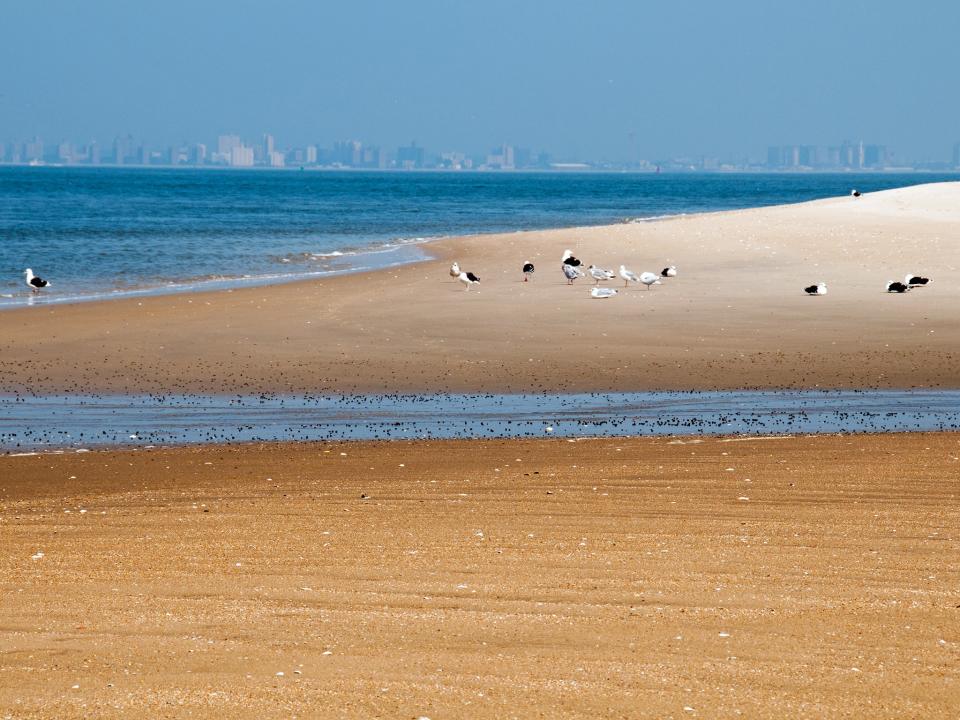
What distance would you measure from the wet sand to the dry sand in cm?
451

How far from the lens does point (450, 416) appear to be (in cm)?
1238

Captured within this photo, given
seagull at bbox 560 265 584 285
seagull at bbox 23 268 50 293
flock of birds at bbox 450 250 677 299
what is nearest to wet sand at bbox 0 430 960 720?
flock of birds at bbox 450 250 677 299

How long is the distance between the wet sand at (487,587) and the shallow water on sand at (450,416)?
143 centimetres

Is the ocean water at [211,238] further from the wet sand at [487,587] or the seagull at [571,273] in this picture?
the wet sand at [487,587]

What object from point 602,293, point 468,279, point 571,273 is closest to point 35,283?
point 468,279

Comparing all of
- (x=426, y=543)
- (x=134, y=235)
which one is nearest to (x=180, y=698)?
(x=426, y=543)

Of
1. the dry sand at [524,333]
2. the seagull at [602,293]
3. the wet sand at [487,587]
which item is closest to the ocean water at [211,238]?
the dry sand at [524,333]

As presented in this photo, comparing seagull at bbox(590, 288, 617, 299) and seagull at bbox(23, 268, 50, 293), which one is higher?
seagull at bbox(590, 288, 617, 299)

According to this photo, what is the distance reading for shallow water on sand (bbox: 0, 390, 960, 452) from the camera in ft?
37.4

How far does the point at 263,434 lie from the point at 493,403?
2.57 m

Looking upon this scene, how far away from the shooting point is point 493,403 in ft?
42.9

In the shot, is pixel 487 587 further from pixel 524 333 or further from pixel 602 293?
pixel 602 293

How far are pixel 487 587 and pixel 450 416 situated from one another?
6099mm

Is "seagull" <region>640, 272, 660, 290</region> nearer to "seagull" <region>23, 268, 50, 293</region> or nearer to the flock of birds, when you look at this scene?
the flock of birds
